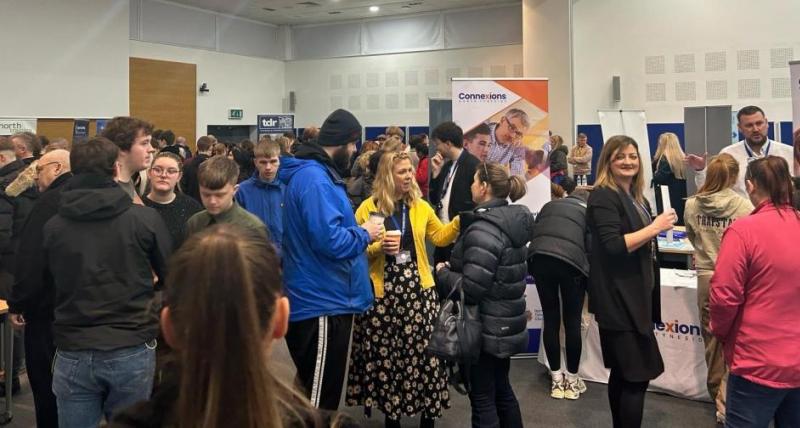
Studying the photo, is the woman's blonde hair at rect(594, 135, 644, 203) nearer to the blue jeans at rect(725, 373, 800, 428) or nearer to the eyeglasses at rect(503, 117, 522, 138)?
the blue jeans at rect(725, 373, 800, 428)

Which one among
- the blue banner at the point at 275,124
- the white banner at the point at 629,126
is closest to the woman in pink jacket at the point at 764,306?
the white banner at the point at 629,126

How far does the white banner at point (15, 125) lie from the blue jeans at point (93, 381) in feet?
29.2

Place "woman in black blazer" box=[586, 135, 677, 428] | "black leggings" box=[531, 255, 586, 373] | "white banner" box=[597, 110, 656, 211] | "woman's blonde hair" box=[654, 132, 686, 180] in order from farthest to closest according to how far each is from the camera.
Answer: "white banner" box=[597, 110, 656, 211]
"woman's blonde hair" box=[654, 132, 686, 180]
"black leggings" box=[531, 255, 586, 373]
"woman in black blazer" box=[586, 135, 677, 428]

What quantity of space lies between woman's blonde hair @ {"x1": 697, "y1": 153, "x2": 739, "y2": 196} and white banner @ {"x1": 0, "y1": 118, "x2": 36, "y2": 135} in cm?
957

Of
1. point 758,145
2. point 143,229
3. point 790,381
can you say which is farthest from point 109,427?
point 758,145

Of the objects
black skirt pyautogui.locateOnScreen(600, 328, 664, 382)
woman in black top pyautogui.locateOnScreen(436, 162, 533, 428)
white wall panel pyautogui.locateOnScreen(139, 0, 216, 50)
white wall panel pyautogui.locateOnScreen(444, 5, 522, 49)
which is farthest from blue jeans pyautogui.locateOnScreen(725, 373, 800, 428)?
white wall panel pyautogui.locateOnScreen(139, 0, 216, 50)

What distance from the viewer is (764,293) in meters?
2.33

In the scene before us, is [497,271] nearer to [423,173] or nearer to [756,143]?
[756,143]

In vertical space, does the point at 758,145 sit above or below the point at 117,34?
below

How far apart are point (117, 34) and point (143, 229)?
1119cm

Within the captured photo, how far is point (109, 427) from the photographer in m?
0.93

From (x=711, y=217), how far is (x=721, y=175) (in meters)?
0.25

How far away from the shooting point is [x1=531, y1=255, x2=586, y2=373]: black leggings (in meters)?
3.86

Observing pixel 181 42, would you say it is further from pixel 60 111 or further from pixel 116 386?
pixel 116 386
